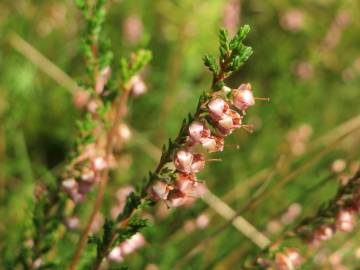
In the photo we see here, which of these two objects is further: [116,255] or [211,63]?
[116,255]

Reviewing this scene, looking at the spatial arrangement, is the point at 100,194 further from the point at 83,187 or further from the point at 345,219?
the point at 345,219

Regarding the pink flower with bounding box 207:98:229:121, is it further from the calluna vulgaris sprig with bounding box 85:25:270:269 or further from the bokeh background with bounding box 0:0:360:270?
the bokeh background with bounding box 0:0:360:270

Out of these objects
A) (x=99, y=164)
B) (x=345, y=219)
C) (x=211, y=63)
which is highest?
(x=99, y=164)

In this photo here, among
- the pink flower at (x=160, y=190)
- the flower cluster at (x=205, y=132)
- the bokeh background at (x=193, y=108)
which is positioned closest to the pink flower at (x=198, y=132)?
the flower cluster at (x=205, y=132)

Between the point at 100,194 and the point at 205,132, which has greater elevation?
the point at 100,194

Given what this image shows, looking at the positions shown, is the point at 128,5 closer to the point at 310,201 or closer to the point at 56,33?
the point at 56,33

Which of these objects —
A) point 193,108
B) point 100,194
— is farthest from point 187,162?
point 193,108

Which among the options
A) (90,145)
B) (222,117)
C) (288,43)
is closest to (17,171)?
(90,145)
